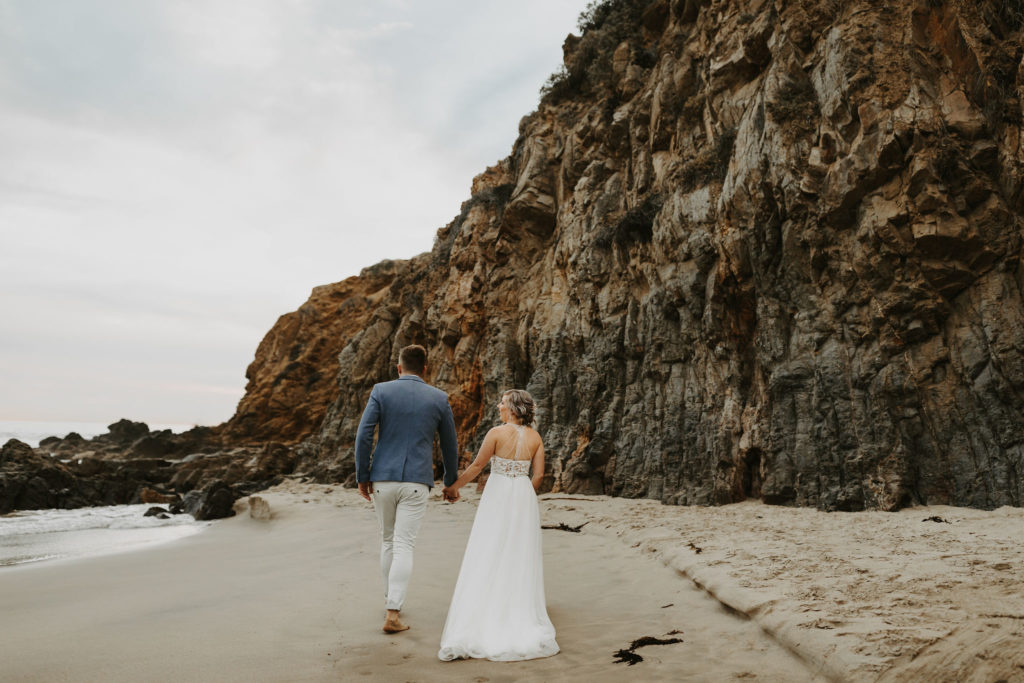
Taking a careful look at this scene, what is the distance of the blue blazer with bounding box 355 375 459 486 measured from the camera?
426 cm

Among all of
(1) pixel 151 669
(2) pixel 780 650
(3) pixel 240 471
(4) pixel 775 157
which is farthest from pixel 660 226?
(3) pixel 240 471

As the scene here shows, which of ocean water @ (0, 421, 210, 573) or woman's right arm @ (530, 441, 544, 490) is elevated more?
woman's right arm @ (530, 441, 544, 490)

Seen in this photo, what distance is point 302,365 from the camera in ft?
132

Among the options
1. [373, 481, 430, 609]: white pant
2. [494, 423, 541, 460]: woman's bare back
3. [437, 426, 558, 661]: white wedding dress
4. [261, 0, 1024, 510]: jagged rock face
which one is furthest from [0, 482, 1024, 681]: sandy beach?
[261, 0, 1024, 510]: jagged rock face

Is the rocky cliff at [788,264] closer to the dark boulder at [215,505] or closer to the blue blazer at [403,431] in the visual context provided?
the blue blazer at [403,431]

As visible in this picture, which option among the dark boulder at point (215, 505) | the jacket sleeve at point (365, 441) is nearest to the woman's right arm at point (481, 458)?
the jacket sleeve at point (365, 441)

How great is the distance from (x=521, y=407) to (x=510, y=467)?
1.57 ft

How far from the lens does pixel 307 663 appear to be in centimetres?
330

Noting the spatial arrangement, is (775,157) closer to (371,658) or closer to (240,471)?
(371,658)

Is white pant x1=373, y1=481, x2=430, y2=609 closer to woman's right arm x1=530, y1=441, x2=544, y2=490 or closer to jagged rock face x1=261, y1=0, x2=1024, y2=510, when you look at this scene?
woman's right arm x1=530, y1=441, x2=544, y2=490

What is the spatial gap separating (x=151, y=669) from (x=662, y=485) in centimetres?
971

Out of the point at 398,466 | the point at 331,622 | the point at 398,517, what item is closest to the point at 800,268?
the point at 398,466

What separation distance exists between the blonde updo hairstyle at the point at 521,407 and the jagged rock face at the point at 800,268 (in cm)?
595

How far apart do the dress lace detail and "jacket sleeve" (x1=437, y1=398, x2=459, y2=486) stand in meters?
0.48
